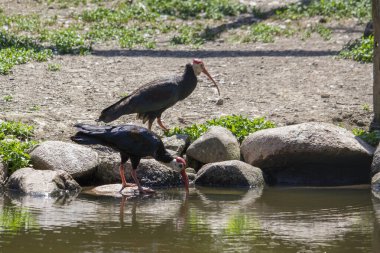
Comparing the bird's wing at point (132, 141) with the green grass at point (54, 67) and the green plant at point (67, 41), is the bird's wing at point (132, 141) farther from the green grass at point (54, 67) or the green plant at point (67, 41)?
the green plant at point (67, 41)

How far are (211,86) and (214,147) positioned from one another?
3.18 meters

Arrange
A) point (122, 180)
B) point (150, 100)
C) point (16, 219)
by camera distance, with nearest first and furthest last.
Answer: point (16, 219), point (122, 180), point (150, 100)

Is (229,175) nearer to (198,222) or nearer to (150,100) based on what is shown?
(150,100)

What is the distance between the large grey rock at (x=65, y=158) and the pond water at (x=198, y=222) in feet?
2.40

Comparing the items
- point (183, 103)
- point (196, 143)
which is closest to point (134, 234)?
point (196, 143)

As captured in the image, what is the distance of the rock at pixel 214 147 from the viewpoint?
12263mm

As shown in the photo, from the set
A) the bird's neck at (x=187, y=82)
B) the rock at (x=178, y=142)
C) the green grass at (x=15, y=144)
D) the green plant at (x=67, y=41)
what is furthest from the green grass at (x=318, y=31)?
the green grass at (x=15, y=144)

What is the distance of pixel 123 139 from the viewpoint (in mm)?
11250

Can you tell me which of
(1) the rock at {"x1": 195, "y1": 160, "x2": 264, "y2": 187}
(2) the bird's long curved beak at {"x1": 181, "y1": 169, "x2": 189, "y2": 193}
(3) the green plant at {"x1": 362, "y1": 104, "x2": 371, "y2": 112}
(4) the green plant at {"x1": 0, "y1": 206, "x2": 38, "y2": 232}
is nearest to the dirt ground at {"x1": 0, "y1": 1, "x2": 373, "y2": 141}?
(3) the green plant at {"x1": 362, "y1": 104, "x2": 371, "y2": 112}

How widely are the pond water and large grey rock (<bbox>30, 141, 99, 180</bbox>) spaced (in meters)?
0.73

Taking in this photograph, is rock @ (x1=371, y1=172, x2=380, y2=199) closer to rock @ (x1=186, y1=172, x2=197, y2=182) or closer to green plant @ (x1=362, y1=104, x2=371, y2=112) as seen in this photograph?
rock @ (x1=186, y1=172, x2=197, y2=182)

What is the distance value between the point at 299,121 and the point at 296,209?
349 cm

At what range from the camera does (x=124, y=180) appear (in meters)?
11.4

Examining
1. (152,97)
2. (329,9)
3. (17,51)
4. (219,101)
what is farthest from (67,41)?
(329,9)
